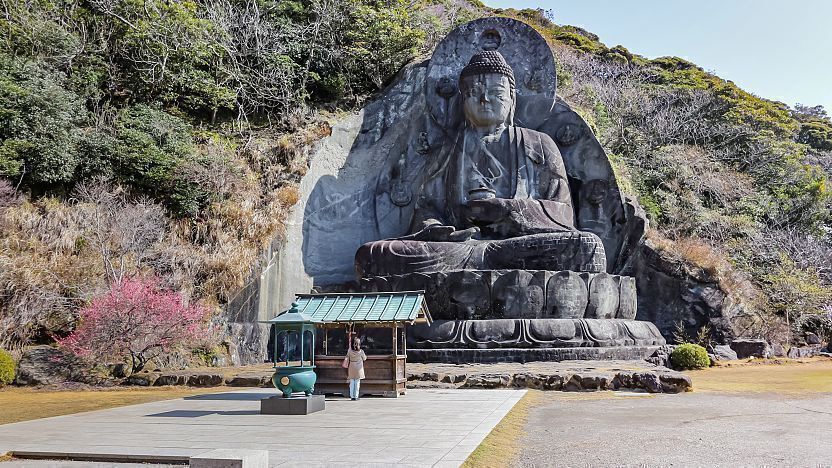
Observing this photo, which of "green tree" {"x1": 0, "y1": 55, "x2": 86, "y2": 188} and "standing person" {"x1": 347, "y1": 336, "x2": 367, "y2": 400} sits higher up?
"green tree" {"x1": 0, "y1": 55, "x2": 86, "y2": 188}

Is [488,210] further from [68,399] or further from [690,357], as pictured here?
[68,399]

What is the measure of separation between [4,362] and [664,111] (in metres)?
23.1

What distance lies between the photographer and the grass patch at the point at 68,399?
27.1 feet

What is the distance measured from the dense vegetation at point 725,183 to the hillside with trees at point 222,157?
0.07 metres

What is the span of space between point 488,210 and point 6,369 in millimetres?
9543

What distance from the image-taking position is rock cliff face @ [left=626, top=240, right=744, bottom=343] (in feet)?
51.1

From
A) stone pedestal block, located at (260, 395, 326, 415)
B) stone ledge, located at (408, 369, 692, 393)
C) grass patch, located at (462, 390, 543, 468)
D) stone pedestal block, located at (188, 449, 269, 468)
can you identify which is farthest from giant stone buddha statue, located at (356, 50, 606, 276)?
stone pedestal block, located at (188, 449, 269, 468)

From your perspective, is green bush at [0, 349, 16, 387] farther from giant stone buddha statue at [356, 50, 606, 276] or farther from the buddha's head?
the buddha's head

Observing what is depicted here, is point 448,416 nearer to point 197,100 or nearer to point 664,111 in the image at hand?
point 197,100

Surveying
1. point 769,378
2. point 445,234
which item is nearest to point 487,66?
point 445,234

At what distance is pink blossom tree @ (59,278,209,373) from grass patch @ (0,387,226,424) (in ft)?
3.03

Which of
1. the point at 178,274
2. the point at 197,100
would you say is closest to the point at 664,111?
the point at 197,100

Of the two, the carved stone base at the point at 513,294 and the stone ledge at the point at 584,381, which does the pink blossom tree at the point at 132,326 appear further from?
the stone ledge at the point at 584,381

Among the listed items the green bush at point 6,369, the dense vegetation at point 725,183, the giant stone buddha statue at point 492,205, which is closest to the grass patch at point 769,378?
the dense vegetation at point 725,183
